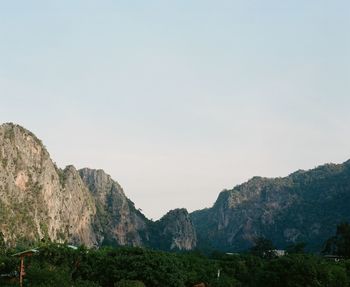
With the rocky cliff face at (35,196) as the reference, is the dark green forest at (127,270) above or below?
below

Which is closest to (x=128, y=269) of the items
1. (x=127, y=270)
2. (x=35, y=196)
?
(x=127, y=270)

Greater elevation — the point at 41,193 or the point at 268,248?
the point at 41,193

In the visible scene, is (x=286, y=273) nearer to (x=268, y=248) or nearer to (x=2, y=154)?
(x=268, y=248)

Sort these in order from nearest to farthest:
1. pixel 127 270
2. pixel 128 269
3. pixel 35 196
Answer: pixel 127 270 → pixel 128 269 → pixel 35 196

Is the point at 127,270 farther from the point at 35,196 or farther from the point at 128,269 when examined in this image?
the point at 35,196

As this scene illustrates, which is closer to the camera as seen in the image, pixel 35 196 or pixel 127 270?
pixel 127 270

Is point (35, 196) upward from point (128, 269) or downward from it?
upward

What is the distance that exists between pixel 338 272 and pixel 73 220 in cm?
16046

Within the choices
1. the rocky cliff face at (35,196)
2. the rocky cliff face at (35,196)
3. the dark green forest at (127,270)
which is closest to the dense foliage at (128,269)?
the dark green forest at (127,270)

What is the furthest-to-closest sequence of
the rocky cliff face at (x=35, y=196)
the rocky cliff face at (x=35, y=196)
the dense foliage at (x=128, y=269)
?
the rocky cliff face at (x=35, y=196) → the rocky cliff face at (x=35, y=196) → the dense foliage at (x=128, y=269)

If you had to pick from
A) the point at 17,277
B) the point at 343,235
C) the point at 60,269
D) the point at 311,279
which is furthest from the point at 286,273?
the point at 343,235

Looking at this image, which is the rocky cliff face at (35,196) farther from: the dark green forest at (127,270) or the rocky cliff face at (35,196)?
the dark green forest at (127,270)

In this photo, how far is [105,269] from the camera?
126ft

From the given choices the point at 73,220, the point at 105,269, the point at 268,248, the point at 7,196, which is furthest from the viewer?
the point at 73,220
